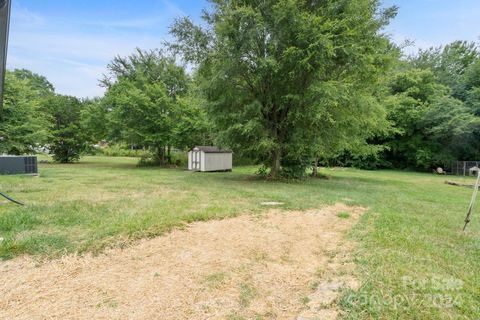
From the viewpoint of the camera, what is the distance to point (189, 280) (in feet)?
8.29

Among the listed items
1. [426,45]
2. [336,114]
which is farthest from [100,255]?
[426,45]

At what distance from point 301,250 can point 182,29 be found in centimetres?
961

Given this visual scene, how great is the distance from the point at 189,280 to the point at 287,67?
8.53m

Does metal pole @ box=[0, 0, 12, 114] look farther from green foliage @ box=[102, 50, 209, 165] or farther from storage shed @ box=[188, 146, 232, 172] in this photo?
green foliage @ box=[102, 50, 209, 165]

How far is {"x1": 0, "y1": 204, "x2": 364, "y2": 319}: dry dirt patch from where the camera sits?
206 cm

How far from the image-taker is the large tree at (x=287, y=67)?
8.92 m

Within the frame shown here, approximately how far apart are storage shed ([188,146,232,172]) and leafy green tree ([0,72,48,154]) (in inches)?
353

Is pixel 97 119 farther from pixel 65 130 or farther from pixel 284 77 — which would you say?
pixel 284 77

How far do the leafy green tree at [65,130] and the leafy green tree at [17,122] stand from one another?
4086 millimetres

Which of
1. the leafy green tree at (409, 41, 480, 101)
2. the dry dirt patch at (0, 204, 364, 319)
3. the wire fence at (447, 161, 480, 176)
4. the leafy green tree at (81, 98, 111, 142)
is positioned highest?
the leafy green tree at (409, 41, 480, 101)

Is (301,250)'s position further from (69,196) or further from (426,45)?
(426,45)

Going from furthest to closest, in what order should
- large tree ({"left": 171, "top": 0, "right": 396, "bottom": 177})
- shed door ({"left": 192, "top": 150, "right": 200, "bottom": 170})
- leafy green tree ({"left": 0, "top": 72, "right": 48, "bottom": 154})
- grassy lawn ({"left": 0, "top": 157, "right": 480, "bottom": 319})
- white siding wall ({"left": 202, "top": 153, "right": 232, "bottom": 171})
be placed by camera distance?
shed door ({"left": 192, "top": 150, "right": 200, "bottom": 170}) → white siding wall ({"left": 202, "top": 153, "right": 232, "bottom": 171}) → leafy green tree ({"left": 0, "top": 72, "right": 48, "bottom": 154}) → large tree ({"left": 171, "top": 0, "right": 396, "bottom": 177}) → grassy lawn ({"left": 0, "top": 157, "right": 480, "bottom": 319})

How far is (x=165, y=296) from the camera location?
2246 millimetres

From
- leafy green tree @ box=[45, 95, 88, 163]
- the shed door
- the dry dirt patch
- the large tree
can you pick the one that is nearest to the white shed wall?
the shed door
